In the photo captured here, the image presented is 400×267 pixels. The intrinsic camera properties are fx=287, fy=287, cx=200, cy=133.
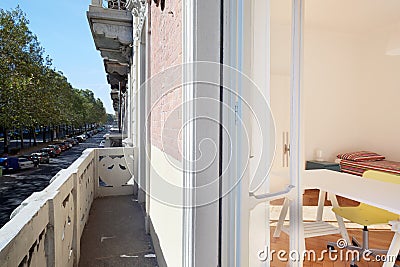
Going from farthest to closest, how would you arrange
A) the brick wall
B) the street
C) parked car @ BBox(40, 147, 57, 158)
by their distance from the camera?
parked car @ BBox(40, 147, 57, 158) → the street → the brick wall

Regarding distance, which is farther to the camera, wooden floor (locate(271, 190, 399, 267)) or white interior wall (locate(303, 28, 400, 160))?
white interior wall (locate(303, 28, 400, 160))

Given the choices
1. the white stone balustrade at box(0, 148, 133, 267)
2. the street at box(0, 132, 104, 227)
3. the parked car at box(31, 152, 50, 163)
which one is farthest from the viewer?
the parked car at box(31, 152, 50, 163)

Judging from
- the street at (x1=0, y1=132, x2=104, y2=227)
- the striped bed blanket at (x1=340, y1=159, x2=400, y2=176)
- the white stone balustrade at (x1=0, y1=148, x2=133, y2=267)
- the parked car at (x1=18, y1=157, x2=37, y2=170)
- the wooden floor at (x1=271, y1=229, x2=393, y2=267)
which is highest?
the white stone balustrade at (x1=0, y1=148, x2=133, y2=267)

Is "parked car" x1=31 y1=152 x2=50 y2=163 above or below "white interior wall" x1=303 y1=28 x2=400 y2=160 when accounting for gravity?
below

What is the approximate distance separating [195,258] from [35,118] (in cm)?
1522

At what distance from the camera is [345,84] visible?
5066 mm

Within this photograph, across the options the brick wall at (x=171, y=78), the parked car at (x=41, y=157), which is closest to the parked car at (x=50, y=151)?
the parked car at (x=41, y=157)

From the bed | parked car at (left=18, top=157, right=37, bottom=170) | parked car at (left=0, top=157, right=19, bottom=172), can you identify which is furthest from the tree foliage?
the bed

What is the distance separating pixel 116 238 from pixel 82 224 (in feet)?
1.17

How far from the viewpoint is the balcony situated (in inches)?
40.1

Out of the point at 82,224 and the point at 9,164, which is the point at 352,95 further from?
the point at 9,164

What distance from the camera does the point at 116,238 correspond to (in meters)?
2.66

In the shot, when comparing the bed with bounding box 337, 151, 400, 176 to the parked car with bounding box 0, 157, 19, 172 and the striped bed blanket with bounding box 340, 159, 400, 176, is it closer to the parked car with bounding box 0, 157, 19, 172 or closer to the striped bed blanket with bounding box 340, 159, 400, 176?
the striped bed blanket with bounding box 340, 159, 400, 176

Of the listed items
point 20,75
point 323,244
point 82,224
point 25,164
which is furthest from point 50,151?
point 323,244
